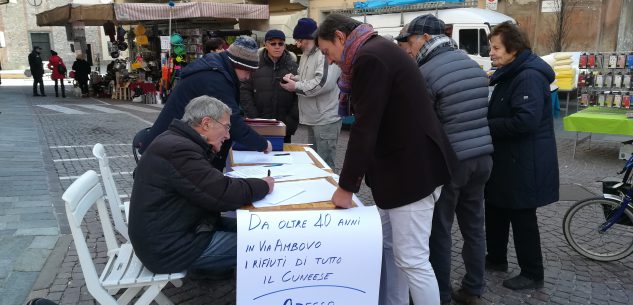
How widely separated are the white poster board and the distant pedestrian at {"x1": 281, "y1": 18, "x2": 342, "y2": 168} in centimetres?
193

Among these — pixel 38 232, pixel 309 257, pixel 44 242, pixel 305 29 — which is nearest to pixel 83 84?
pixel 38 232

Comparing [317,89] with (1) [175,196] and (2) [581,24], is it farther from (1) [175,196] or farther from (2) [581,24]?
(2) [581,24]

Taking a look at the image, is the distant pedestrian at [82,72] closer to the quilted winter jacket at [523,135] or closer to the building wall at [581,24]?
the building wall at [581,24]

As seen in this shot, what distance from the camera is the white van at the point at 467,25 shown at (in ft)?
33.9

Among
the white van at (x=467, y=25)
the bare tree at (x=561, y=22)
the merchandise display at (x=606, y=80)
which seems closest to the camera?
the merchandise display at (x=606, y=80)

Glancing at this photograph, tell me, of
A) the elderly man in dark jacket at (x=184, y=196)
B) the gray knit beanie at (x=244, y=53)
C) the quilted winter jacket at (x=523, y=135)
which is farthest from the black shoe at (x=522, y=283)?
the gray knit beanie at (x=244, y=53)

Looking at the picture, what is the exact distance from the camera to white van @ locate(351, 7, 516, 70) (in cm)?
1034

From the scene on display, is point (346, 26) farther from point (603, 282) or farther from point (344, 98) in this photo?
point (603, 282)

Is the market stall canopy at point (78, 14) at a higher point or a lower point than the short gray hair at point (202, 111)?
higher

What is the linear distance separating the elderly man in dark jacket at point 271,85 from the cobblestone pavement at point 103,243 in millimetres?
1383

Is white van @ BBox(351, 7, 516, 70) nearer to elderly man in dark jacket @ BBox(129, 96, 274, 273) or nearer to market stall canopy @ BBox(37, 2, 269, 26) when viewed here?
market stall canopy @ BBox(37, 2, 269, 26)

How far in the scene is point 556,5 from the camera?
1318 centimetres

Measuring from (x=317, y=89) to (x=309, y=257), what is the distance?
2.07m

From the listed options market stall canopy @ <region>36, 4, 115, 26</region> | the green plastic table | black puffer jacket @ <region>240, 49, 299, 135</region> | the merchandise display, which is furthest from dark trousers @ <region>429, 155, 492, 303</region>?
market stall canopy @ <region>36, 4, 115, 26</region>
